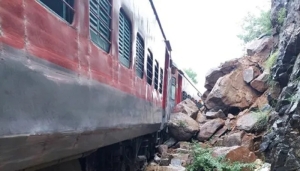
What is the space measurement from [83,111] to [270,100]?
339 inches

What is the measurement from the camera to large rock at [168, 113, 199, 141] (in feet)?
38.7

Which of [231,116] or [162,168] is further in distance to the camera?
[231,116]

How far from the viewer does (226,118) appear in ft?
41.5

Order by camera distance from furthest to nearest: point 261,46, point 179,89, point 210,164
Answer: point 179,89 → point 261,46 → point 210,164

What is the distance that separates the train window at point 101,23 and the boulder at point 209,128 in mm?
9210

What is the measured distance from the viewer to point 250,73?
43.9 ft

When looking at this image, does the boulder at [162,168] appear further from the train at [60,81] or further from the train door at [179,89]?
the train door at [179,89]

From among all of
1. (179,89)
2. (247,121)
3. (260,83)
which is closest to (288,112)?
(247,121)

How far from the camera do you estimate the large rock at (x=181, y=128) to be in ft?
38.7

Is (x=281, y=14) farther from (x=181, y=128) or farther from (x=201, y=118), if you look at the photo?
(x=181, y=128)

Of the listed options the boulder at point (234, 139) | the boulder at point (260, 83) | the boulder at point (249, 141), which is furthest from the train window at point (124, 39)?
the boulder at point (260, 83)

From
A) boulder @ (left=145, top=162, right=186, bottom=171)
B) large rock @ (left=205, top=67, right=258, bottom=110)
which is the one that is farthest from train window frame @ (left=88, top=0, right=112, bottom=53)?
large rock @ (left=205, top=67, right=258, bottom=110)

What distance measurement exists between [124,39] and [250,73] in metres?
10.6

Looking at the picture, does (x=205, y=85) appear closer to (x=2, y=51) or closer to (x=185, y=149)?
(x=185, y=149)
